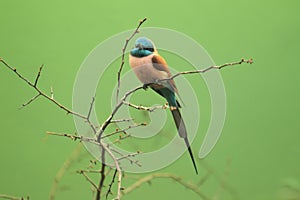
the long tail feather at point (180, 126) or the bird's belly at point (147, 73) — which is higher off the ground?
the bird's belly at point (147, 73)

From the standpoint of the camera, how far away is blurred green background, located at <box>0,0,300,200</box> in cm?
149

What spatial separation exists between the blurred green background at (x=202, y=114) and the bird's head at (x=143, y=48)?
0.38 meters

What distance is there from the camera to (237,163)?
157 centimetres

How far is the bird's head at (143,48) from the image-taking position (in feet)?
3.63

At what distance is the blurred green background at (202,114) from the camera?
149 cm

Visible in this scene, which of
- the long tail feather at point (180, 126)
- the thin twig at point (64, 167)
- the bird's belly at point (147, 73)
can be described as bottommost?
the thin twig at point (64, 167)

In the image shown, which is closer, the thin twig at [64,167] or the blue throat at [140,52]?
the blue throat at [140,52]

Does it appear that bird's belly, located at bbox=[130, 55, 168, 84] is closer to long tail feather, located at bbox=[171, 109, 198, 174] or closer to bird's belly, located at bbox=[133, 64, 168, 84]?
bird's belly, located at bbox=[133, 64, 168, 84]

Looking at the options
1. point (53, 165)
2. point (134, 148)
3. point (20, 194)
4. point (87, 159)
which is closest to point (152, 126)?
point (134, 148)

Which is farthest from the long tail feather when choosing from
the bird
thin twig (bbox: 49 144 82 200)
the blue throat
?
thin twig (bbox: 49 144 82 200)

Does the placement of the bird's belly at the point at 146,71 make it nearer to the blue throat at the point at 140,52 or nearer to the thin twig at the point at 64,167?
the blue throat at the point at 140,52

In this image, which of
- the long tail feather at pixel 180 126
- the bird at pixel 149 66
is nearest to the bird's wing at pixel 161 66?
the bird at pixel 149 66

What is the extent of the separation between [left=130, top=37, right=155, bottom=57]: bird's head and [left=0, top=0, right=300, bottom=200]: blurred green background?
0.38 m

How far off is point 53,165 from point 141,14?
0.63 m
